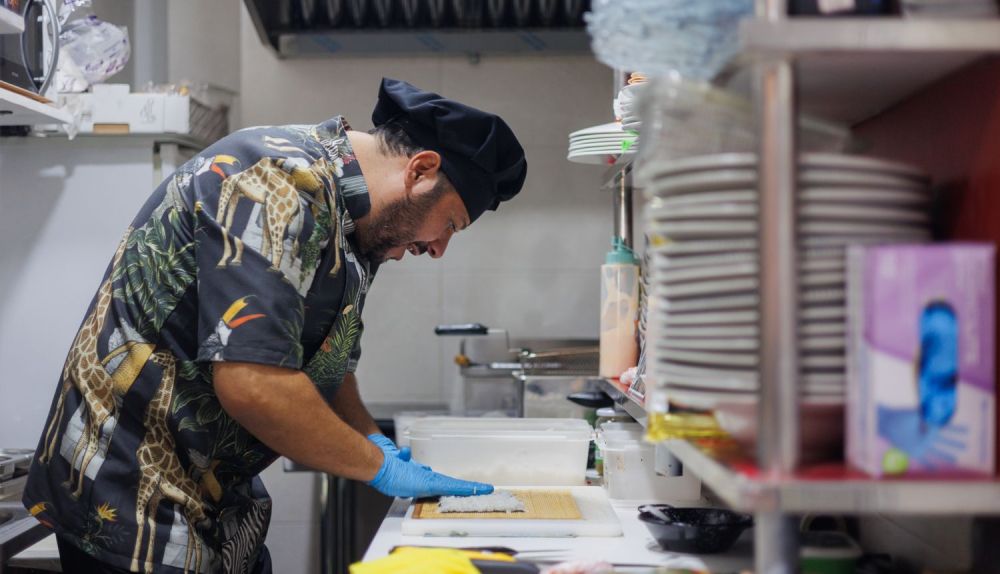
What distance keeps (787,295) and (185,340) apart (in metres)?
1.07

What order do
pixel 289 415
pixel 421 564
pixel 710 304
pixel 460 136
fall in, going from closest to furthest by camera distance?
pixel 710 304 → pixel 421 564 → pixel 289 415 → pixel 460 136

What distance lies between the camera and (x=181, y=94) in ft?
9.75

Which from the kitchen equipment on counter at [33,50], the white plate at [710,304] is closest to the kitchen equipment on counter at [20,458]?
the kitchen equipment on counter at [33,50]

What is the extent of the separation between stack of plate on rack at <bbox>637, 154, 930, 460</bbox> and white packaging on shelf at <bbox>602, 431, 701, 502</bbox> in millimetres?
850

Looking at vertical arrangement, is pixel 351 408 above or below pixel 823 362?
below

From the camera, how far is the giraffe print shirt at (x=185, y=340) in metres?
1.43

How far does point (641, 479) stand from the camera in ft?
5.88

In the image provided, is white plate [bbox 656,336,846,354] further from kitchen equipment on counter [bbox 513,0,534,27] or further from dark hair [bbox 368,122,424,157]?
kitchen equipment on counter [bbox 513,0,534,27]

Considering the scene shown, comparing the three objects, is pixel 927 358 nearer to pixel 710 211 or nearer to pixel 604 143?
pixel 710 211

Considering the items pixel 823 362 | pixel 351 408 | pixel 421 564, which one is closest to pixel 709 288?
pixel 823 362

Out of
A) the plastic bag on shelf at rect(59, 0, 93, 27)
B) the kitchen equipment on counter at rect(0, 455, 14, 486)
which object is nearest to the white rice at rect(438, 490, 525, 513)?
the kitchen equipment on counter at rect(0, 455, 14, 486)

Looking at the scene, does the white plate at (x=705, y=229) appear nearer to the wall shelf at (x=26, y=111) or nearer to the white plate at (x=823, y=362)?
the white plate at (x=823, y=362)

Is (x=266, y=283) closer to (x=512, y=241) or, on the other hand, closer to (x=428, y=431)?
(x=428, y=431)

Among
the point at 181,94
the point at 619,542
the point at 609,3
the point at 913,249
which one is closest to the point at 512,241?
the point at 181,94
